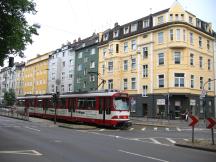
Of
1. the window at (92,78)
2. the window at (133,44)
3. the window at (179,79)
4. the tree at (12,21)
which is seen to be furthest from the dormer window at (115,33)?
the tree at (12,21)

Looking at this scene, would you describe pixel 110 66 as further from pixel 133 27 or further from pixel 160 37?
pixel 160 37

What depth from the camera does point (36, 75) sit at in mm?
97688

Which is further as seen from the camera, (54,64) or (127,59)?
(54,64)

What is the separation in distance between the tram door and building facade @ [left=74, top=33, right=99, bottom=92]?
35.7 m

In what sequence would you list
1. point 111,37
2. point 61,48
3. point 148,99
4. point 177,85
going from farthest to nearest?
point 61,48
point 111,37
point 148,99
point 177,85

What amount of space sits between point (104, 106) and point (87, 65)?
136 ft

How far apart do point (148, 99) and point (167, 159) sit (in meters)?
40.7

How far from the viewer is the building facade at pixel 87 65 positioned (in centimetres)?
6781

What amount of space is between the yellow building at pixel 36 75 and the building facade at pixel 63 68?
9.07ft

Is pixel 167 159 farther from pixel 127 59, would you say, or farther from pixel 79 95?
pixel 127 59

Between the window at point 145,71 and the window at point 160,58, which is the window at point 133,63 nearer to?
the window at point 145,71

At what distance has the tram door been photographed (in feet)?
96.1

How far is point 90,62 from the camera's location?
6944cm

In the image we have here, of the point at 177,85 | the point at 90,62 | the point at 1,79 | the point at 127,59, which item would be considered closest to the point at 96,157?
the point at 177,85
